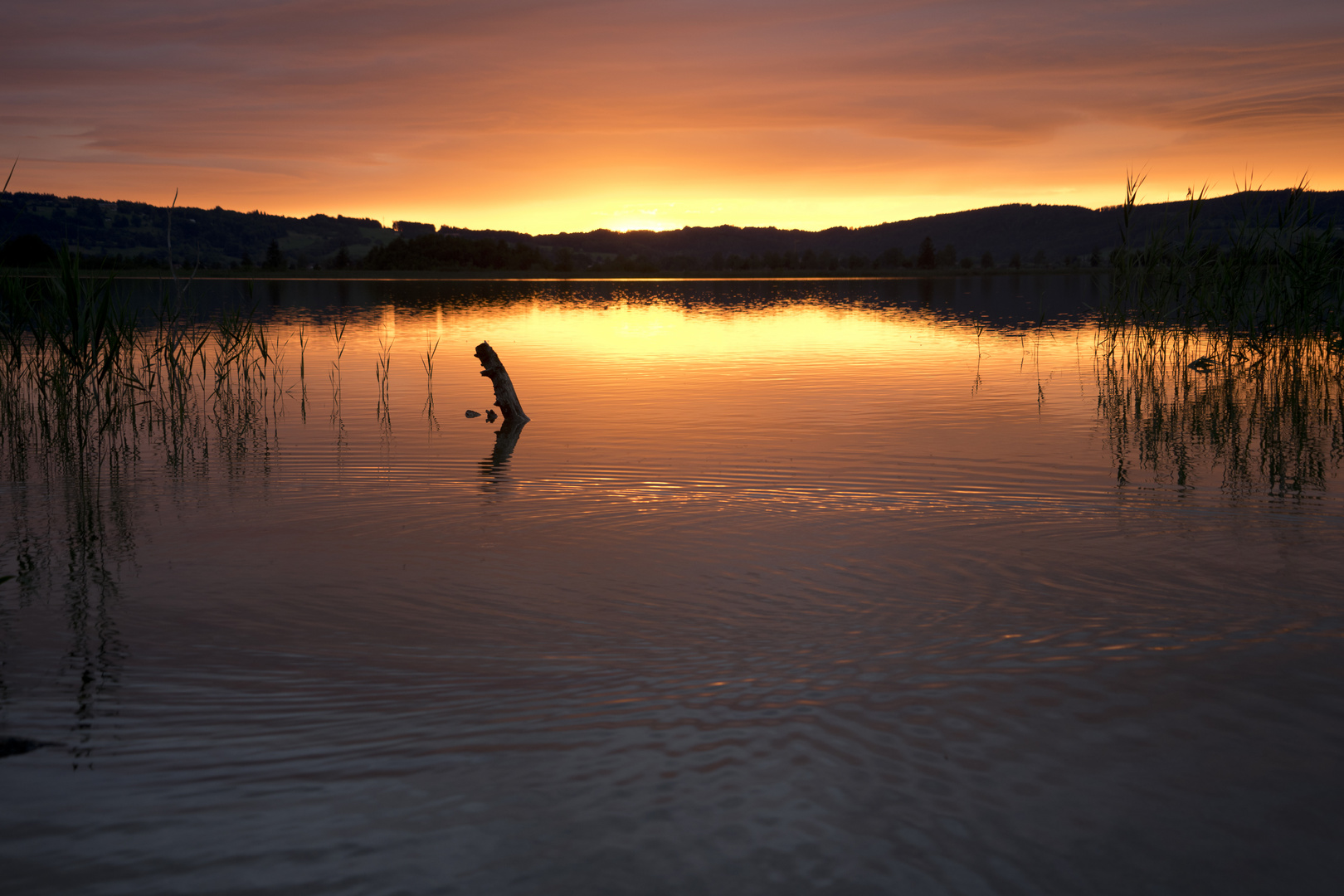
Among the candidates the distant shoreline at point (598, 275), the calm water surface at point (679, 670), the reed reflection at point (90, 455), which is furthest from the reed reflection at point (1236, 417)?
the distant shoreline at point (598, 275)

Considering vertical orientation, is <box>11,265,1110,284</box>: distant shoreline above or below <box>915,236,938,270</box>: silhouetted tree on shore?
below

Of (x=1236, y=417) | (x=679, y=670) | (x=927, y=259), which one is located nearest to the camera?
(x=679, y=670)

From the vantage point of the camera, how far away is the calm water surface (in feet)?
10.8

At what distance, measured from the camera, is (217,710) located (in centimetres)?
438

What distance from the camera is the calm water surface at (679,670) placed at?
130 inches

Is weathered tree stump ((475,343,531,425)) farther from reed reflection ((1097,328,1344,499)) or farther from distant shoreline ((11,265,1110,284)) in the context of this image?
distant shoreline ((11,265,1110,284))

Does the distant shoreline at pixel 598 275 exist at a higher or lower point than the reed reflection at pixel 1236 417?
higher

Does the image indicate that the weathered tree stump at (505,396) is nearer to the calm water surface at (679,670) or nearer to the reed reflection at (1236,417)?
the calm water surface at (679,670)

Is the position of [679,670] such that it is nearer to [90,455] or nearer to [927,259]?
[90,455]

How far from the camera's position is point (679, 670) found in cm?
484

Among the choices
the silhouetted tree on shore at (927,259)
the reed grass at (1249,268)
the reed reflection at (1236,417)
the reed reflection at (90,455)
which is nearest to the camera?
Result: the reed reflection at (90,455)

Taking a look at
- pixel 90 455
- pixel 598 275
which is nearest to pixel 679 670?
pixel 90 455

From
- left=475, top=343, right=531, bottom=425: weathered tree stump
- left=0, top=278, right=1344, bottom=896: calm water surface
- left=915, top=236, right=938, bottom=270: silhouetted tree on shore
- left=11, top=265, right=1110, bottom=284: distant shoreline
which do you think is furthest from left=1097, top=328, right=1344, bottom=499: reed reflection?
left=915, top=236, right=938, bottom=270: silhouetted tree on shore

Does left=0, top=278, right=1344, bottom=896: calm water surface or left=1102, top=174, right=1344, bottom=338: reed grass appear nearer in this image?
left=0, top=278, right=1344, bottom=896: calm water surface
